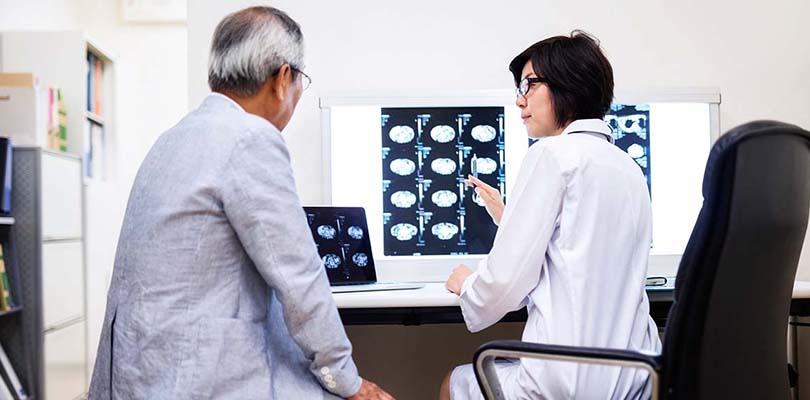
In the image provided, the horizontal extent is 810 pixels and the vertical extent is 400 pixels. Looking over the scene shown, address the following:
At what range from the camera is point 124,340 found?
50.1 inches

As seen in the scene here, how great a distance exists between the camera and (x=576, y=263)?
139 cm

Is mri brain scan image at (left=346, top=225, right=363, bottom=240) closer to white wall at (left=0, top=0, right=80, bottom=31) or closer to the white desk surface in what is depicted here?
the white desk surface

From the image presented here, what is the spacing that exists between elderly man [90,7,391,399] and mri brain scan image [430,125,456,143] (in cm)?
103

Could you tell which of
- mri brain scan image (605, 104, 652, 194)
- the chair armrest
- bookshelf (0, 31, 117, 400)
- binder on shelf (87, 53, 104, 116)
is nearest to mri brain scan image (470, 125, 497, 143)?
mri brain scan image (605, 104, 652, 194)

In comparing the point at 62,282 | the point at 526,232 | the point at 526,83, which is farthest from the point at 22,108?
the point at 526,232

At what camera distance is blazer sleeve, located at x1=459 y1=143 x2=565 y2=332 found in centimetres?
143

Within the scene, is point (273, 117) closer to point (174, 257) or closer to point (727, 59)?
point (174, 257)

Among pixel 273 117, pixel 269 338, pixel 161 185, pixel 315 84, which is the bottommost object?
pixel 269 338

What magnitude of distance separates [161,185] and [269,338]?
0.33 metres

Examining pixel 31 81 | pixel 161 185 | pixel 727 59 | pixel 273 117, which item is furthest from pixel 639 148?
pixel 31 81

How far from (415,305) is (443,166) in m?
0.60

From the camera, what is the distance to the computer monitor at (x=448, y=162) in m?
2.27

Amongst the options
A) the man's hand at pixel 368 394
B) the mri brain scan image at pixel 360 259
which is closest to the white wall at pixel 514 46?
the mri brain scan image at pixel 360 259

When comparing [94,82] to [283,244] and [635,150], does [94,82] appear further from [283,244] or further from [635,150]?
[283,244]
